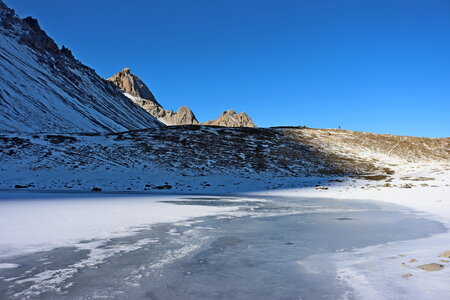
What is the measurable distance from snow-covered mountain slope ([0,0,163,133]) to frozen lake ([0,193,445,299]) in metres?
68.5

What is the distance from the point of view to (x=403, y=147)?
55.2 m

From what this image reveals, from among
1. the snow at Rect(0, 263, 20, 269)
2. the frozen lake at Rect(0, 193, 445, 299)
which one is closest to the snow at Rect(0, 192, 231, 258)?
the frozen lake at Rect(0, 193, 445, 299)

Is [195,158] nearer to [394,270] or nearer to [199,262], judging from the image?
[199,262]

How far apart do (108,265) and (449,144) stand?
6862cm

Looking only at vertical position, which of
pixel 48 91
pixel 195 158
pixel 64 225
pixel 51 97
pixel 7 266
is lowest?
pixel 7 266

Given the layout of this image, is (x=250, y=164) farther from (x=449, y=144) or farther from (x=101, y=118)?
(x=101, y=118)

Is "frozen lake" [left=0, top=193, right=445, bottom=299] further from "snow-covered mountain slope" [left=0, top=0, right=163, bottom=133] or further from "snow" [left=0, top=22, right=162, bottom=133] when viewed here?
"snow-covered mountain slope" [left=0, top=0, right=163, bottom=133]

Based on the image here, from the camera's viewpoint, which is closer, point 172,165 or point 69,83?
point 172,165

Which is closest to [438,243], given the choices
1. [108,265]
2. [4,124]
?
[108,265]

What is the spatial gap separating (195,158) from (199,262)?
3263 centimetres

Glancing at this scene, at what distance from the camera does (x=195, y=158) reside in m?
37.9

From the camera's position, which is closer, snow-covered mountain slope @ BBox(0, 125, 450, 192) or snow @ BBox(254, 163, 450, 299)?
snow @ BBox(254, 163, 450, 299)

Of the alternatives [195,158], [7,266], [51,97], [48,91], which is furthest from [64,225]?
[48,91]

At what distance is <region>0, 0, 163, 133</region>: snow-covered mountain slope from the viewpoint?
3029 inches
